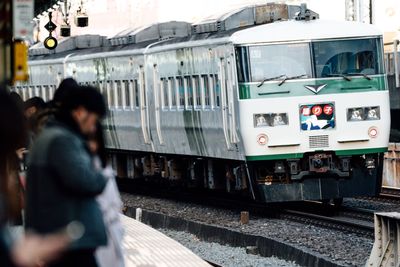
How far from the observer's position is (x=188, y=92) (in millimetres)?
23391

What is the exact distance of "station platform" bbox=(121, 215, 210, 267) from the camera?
12172 millimetres

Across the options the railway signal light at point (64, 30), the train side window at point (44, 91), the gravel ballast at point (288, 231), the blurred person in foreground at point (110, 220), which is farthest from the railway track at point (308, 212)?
the blurred person in foreground at point (110, 220)

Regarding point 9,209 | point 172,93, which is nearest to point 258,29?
point 172,93

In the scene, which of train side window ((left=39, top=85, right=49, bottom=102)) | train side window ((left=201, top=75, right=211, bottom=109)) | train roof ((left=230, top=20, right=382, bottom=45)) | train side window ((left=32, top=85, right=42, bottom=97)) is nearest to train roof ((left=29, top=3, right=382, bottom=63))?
train roof ((left=230, top=20, right=382, bottom=45))

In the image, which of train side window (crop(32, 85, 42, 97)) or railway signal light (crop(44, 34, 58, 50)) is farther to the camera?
train side window (crop(32, 85, 42, 97))

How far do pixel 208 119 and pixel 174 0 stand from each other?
57.8 m

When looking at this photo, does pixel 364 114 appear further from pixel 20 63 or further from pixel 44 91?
pixel 44 91

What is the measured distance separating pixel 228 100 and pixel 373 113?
2.16 meters

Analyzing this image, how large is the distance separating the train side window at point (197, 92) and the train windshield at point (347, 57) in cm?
273

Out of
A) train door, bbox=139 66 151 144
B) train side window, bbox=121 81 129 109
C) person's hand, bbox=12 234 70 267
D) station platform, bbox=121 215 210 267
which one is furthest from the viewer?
train side window, bbox=121 81 129 109

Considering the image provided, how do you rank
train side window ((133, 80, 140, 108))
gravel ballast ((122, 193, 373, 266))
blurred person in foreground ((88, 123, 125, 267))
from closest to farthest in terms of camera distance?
blurred person in foreground ((88, 123, 125, 267)) < gravel ballast ((122, 193, 373, 266)) < train side window ((133, 80, 140, 108))

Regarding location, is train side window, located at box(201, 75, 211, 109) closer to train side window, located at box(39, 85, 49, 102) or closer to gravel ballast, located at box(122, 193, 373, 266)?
gravel ballast, located at box(122, 193, 373, 266)

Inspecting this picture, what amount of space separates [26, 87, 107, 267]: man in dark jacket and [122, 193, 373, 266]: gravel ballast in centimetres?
787

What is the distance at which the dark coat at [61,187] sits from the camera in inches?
254
